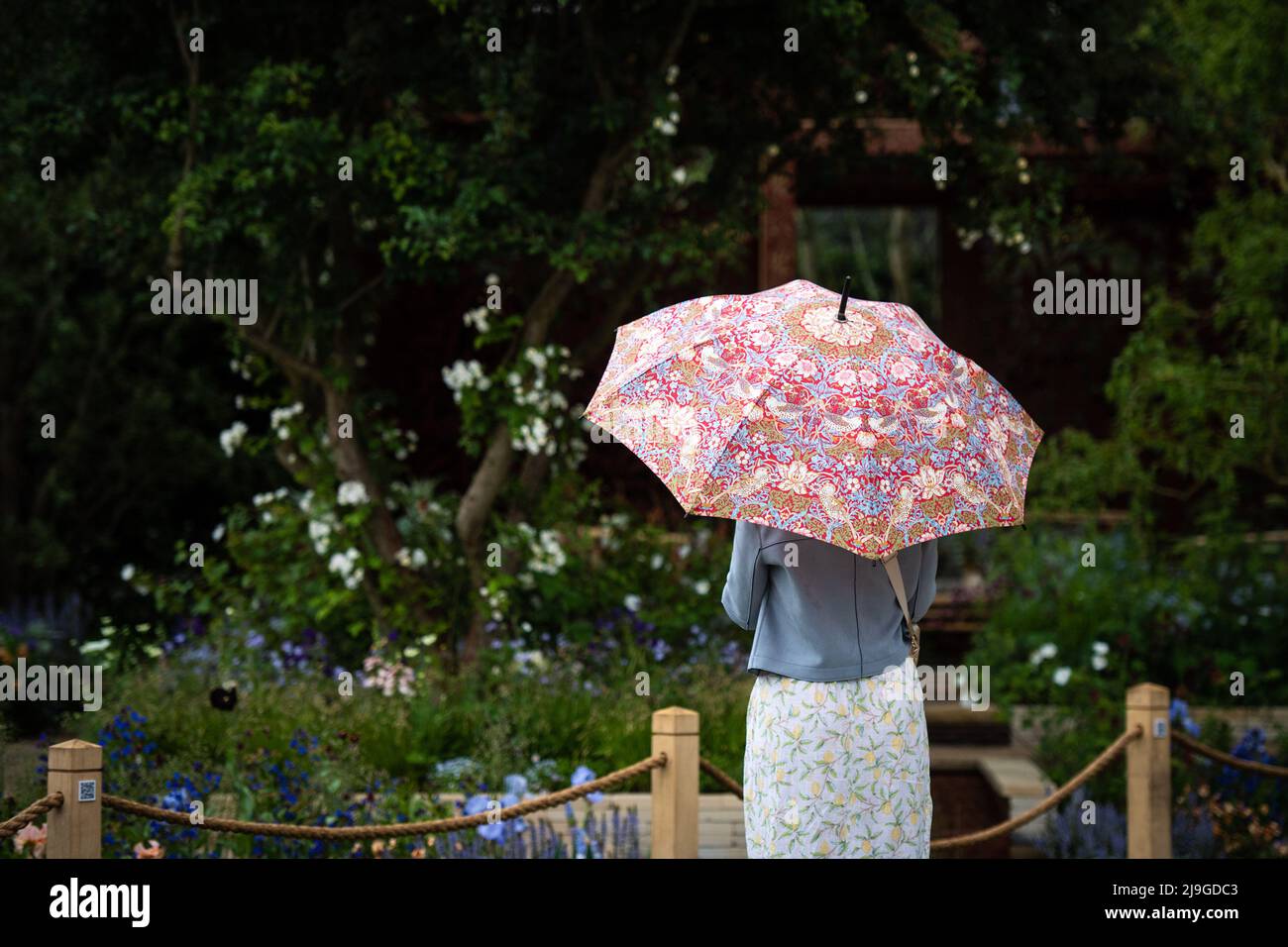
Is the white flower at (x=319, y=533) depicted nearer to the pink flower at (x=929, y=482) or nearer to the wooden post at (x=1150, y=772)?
the wooden post at (x=1150, y=772)

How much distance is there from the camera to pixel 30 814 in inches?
140

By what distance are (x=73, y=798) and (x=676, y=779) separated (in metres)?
1.86

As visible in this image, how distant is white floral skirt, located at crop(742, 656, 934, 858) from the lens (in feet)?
11.1

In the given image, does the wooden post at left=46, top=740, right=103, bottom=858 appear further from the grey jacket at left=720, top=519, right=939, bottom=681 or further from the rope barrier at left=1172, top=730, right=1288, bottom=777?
the rope barrier at left=1172, top=730, right=1288, bottom=777

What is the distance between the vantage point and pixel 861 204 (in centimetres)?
1168

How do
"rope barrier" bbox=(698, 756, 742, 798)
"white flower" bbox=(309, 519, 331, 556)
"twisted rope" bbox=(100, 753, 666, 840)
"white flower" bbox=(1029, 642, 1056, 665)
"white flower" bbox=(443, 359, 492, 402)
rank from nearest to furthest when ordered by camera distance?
"twisted rope" bbox=(100, 753, 666, 840), "rope barrier" bbox=(698, 756, 742, 798), "white flower" bbox=(309, 519, 331, 556), "white flower" bbox=(443, 359, 492, 402), "white flower" bbox=(1029, 642, 1056, 665)

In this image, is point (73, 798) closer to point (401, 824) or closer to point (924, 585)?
point (401, 824)

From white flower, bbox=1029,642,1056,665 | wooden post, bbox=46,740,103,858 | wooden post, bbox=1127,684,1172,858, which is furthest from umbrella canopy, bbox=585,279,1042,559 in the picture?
white flower, bbox=1029,642,1056,665

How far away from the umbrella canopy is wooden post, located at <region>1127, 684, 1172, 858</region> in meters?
2.33

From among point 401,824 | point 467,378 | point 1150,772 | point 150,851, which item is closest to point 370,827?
point 401,824

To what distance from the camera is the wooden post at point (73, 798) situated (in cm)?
372

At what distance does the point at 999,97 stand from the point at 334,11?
3.69 meters

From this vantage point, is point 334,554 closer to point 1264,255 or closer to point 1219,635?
point 1219,635
